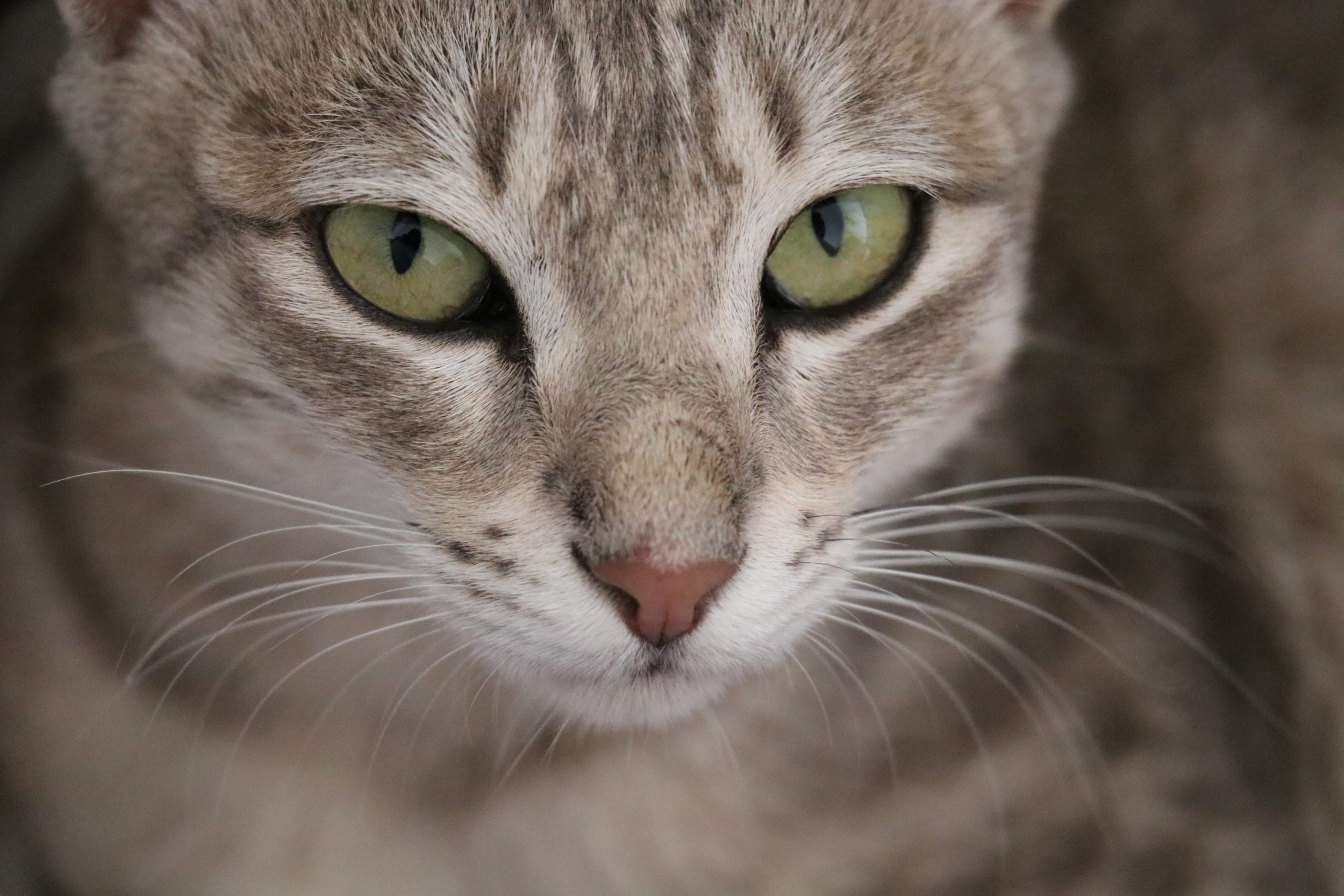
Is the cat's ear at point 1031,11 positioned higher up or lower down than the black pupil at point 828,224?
higher up

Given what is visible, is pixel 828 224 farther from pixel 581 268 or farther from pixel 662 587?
pixel 662 587

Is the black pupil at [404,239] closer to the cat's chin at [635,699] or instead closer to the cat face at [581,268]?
the cat face at [581,268]

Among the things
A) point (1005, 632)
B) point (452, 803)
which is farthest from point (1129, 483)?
point (452, 803)

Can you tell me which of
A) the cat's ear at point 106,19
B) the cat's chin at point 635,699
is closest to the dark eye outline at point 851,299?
the cat's chin at point 635,699

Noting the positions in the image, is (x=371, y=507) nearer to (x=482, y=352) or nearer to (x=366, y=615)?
(x=482, y=352)

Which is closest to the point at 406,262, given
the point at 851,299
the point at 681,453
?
the point at 681,453
